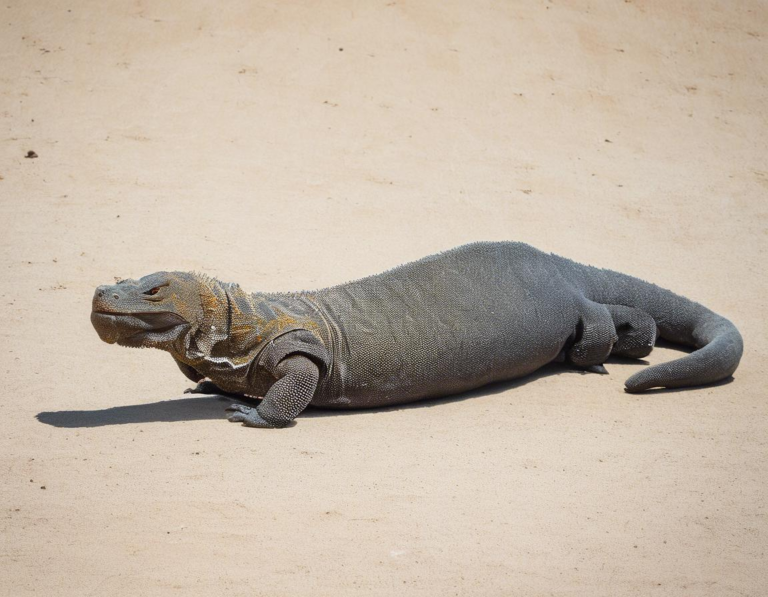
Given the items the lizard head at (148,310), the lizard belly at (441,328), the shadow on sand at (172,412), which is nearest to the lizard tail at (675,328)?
the lizard belly at (441,328)

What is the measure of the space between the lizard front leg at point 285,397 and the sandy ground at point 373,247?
0.19m

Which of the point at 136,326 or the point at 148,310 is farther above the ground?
the point at 148,310

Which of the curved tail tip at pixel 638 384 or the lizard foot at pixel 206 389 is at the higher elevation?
the curved tail tip at pixel 638 384

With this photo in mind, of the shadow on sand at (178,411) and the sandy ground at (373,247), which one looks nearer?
the sandy ground at (373,247)

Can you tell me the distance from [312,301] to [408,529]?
8.31 ft

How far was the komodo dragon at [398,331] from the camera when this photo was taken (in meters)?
7.09

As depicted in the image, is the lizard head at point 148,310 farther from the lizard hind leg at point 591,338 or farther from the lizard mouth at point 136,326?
the lizard hind leg at point 591,338

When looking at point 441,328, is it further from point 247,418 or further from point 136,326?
point 136,326

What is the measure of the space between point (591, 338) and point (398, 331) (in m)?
1.96

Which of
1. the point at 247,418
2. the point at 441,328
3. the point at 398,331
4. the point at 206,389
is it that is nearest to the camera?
the point at 247,418

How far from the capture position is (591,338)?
28.3 feet

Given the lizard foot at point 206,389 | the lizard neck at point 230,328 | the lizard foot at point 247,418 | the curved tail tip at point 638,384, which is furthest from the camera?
the curved tail tip at point 638,384

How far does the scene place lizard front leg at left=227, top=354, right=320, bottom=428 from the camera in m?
7.08

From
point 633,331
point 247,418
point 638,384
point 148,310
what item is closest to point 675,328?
point 633,331
